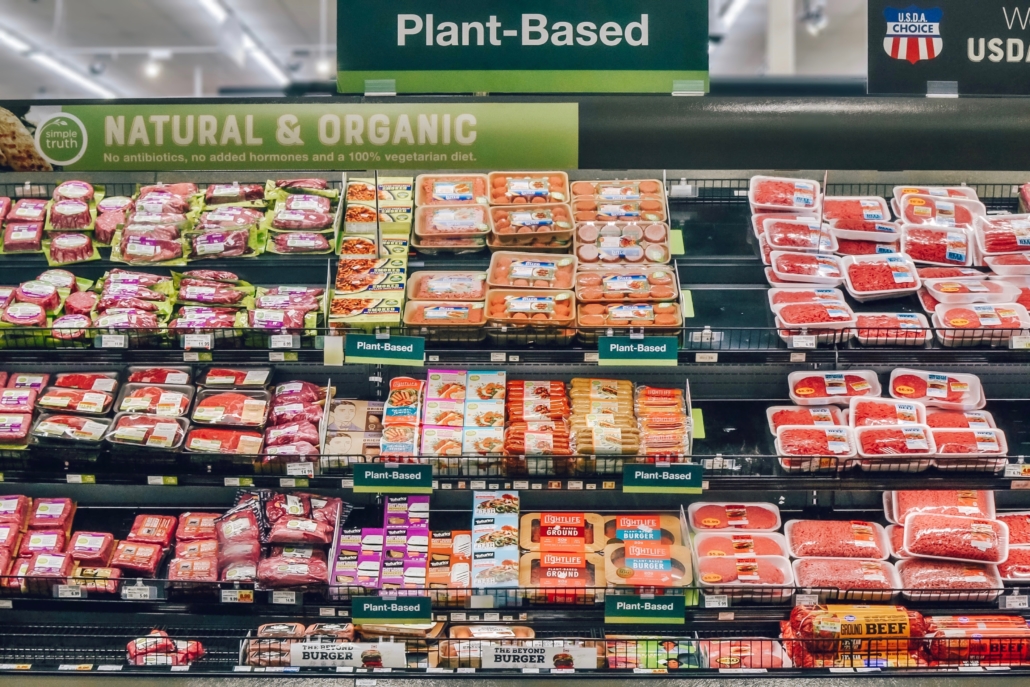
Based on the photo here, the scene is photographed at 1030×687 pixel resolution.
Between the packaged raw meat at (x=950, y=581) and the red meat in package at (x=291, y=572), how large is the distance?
6.70 ft

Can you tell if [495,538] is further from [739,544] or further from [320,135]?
[320,135]

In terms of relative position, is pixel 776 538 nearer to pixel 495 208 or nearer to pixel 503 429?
pixel 503 429

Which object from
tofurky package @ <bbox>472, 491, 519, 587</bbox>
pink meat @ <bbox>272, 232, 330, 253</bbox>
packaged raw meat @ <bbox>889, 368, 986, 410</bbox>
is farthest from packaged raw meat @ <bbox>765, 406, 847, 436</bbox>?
pink meat @ <bbox>272, 232, 330, 253</bbox>

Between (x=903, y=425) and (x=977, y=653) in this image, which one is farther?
(x=903, y=425)

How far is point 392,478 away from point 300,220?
1078 mm

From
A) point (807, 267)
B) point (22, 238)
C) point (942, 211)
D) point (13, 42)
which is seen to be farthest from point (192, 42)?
point (942, 211)

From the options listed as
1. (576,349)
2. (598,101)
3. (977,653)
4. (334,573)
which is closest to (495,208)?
(576,349)

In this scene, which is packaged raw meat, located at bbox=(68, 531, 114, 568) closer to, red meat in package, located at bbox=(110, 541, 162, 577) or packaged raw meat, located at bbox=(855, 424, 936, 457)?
red meat in package, located at bbox=(110, 541, 162, 577)

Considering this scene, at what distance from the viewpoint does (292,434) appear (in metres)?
3.36

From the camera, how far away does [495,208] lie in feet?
11.7

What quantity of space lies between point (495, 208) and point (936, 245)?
1.68m

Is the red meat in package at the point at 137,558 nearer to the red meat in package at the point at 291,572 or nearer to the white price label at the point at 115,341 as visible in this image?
the red meat in package at the point at 291,572

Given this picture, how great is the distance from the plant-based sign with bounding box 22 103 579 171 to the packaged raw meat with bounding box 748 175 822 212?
128 cm

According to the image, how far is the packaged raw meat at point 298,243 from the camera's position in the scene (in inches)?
Result: 136
